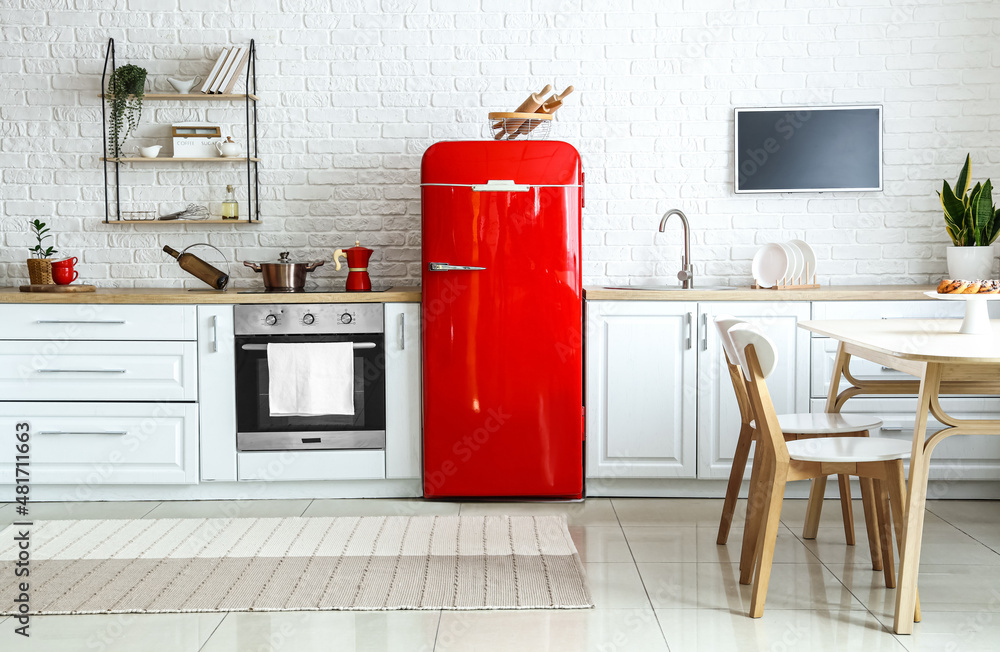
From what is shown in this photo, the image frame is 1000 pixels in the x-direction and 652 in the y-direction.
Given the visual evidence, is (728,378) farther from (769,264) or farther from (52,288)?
(52,288)

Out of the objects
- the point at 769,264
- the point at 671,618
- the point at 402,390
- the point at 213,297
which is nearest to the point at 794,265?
the point at 769,264

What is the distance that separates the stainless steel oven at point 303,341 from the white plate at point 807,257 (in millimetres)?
1956

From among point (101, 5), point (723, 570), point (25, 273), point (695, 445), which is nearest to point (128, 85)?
point (101, 5)

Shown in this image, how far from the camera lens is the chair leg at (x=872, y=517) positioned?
2.65 m

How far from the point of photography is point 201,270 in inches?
150

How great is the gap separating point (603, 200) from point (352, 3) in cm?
156

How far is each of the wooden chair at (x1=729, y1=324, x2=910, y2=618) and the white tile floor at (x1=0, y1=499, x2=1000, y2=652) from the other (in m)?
0.19

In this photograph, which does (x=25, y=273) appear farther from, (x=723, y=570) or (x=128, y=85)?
(x=723, y=570)

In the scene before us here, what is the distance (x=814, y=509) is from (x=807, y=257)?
51.3 inches

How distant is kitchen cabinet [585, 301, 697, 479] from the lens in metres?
3.55

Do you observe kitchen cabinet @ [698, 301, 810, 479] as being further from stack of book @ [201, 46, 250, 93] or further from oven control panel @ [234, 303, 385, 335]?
stack of book @ [201, 46, 250, 93]

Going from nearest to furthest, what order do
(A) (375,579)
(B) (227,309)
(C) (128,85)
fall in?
1. (A) (375,579)
2. (B) (227,309)
3. (C) (128,85)

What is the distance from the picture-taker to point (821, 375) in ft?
11.6

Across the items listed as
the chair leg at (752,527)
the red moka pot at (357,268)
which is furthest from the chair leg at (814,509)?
the red moka pot at (357,268)
